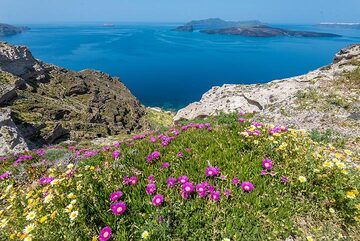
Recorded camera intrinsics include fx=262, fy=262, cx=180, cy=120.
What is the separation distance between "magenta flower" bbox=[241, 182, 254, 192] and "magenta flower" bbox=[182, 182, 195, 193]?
1.03 meters

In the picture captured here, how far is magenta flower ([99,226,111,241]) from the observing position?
4.30m

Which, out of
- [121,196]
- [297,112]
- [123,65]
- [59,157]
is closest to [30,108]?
[59,157]

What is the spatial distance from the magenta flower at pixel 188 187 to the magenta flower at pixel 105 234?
1.51 meters

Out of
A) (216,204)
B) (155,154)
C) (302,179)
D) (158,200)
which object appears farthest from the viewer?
(155,154)

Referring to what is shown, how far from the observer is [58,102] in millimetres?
57469

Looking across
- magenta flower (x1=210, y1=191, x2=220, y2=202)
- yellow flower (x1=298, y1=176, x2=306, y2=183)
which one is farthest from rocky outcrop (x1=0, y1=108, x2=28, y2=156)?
yellow flower (x1=298, y1=176, x2=306, y2=183)

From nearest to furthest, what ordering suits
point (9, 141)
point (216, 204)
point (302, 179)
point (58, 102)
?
point (216, 204), point (302, 179), point (9, 141), point (58, 102)

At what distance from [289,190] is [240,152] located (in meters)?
1.62

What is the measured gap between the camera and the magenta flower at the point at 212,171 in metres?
5.54

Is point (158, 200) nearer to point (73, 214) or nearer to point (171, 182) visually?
point (171, 182)

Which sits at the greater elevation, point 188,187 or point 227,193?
point 188,187

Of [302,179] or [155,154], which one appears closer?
[302,179]

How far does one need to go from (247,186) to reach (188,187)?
1.19 m

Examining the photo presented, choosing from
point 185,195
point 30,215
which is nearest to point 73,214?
point 30,215
